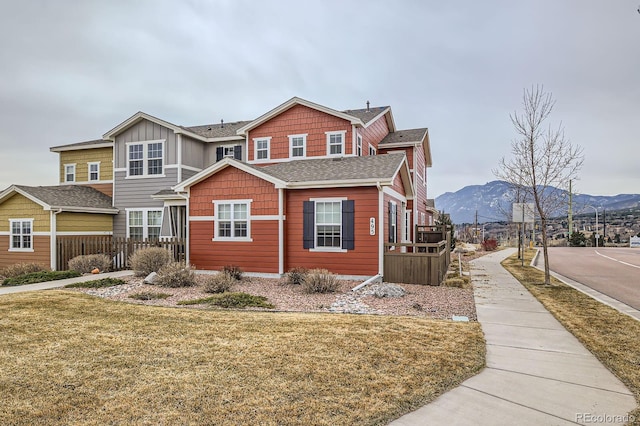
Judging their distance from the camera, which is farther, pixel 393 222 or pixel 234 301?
pixel 393 222

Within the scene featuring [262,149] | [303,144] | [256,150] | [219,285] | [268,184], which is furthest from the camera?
[256,150]

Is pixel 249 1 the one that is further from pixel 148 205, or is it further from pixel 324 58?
pixel 148 205

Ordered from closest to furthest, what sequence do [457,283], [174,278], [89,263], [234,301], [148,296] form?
1. [234,301]
2. [148,296]
3. [174,278]
4. [457,283]
5. [89,263]

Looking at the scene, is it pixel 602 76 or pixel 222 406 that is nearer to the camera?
pixel 222 406

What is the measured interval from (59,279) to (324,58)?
57.1ft

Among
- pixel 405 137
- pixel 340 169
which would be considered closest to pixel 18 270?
pixel 340 169

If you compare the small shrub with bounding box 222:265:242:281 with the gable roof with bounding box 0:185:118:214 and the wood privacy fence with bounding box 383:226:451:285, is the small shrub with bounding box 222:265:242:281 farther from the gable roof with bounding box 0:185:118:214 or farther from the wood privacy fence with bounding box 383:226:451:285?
the gable roof with bounding box 0:185:118:214

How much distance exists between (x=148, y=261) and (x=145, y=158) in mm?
8292

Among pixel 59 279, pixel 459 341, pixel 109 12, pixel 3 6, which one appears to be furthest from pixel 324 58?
pixel 459 341

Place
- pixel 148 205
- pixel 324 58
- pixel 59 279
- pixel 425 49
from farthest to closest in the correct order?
pixel 324 58 < pixel 148 205 < pixel 425 49 < pixel 59 279

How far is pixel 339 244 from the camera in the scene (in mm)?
14016

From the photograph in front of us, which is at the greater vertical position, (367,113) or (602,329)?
(367,113)

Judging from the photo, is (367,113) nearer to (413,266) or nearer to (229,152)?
(229,152)

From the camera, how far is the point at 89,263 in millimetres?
16172
